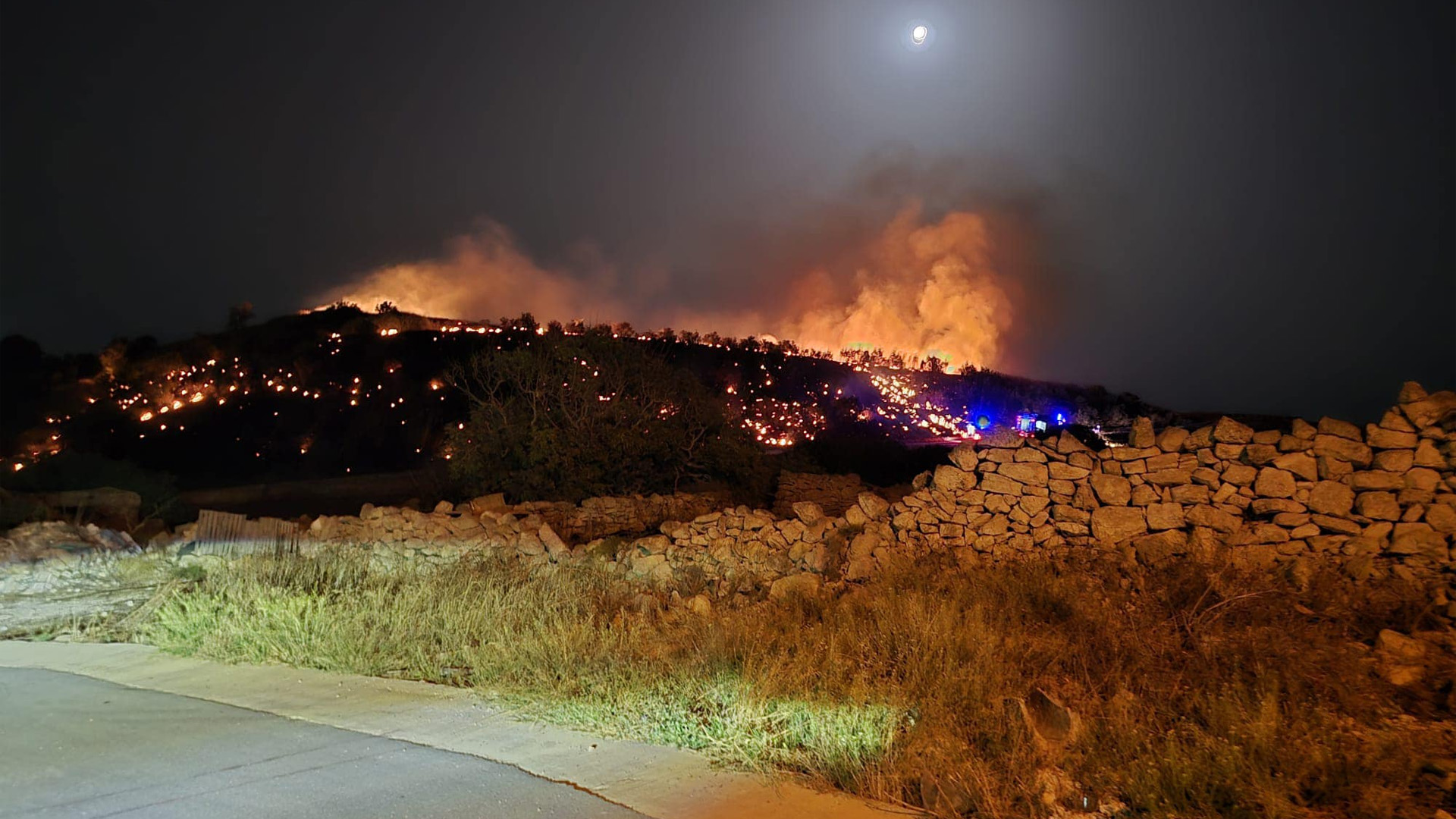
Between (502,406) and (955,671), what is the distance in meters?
14.5

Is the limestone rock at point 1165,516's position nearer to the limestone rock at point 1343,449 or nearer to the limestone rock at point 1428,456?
the limestone rock at point 1343,449

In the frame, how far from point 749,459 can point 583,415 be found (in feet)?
11.3

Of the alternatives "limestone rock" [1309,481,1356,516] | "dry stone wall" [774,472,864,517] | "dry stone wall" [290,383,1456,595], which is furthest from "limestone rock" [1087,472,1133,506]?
"dry stone wall" [774,472,864,517]

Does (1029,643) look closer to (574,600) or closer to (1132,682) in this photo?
(1132,682)

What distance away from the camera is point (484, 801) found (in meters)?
5.17

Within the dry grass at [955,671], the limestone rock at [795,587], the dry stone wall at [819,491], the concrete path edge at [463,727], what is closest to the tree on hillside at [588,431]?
the dry stone wall at [819,491]

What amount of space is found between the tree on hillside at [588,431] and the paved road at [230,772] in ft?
37.1

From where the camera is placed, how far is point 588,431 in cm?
1878

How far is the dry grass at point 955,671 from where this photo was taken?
5.13 m

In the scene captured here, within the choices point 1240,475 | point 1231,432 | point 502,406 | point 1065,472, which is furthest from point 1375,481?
point 502,406

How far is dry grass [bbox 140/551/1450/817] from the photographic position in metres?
5.13

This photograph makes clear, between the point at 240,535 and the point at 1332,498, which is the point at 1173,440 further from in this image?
the point at 240,535

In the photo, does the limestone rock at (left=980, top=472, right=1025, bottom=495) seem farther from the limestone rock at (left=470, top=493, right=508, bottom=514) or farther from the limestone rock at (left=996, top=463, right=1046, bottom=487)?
the limestone rock at (left=470, top=493, right=508, bottom=514)

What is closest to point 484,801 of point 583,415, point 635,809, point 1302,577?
point 635,809
